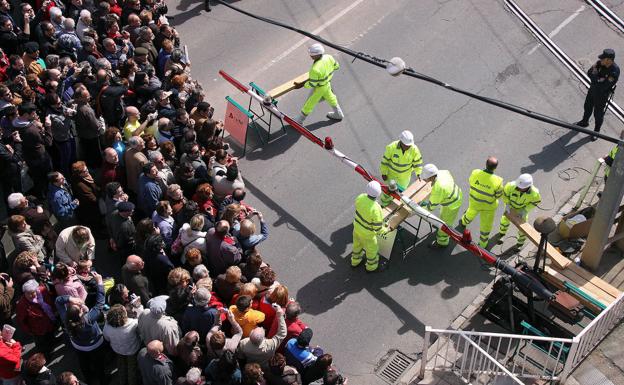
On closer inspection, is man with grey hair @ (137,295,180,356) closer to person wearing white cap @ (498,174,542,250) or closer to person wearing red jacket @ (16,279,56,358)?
person wearing red jacket @ (16,279,56,358)

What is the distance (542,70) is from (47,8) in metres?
9.22

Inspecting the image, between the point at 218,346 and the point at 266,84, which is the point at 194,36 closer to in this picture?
the point at 266,84

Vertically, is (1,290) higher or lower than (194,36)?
lower

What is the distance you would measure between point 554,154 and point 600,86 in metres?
1.38

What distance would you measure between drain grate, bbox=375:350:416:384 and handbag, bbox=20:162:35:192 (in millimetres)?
5879

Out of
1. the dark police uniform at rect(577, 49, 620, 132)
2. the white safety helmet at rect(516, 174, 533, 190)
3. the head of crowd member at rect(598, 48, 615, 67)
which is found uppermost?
the head of crowd member at rect(598, 48, 615, 67)

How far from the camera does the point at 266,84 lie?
628 inches

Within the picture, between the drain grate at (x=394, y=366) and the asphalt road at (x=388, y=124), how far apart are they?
112mm

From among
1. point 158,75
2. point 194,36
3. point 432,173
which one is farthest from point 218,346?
point 194,36

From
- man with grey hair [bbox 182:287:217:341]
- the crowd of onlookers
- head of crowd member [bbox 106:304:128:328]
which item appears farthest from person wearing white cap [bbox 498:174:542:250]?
head of crowd member [bbox 106:304:128:328]

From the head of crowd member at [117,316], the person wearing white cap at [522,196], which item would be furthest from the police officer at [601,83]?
the head of crowd member at [117,316]

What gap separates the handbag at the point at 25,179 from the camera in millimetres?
12562

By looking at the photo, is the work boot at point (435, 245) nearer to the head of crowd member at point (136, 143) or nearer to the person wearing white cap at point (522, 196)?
the person wearing white cap at point (522, 196)

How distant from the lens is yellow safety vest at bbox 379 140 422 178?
1284cm
